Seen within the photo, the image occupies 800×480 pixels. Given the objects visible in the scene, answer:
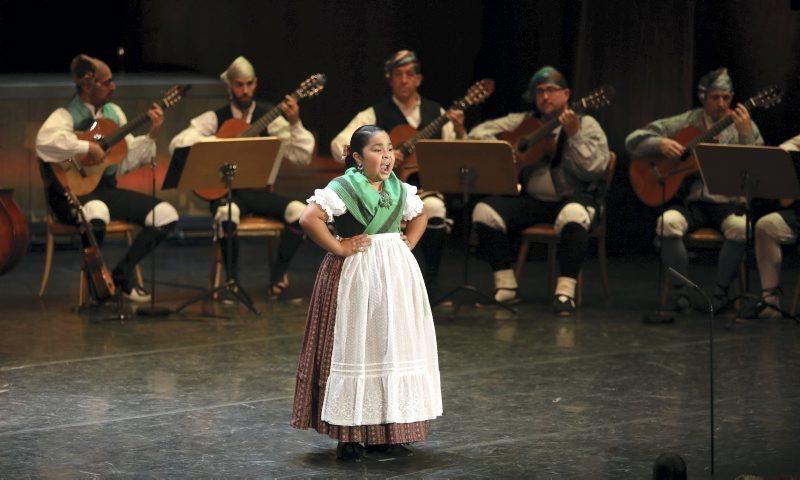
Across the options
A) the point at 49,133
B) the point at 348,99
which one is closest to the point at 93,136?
the point at 49,133

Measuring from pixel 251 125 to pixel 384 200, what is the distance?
11.3 feet

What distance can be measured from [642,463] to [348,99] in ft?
21.1

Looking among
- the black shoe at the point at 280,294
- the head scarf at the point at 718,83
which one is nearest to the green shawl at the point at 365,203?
the black shoe at the point at 280,294

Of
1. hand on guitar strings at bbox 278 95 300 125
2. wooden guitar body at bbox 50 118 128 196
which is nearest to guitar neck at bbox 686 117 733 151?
hand on guitar strings at bbox 278 95 300 125

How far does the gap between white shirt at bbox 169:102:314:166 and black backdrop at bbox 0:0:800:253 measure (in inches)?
86.7

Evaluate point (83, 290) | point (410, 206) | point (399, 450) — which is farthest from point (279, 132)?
point (399, 450)

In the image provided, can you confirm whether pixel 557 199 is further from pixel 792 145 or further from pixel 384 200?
pixel 384 200

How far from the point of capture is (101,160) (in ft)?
26.9

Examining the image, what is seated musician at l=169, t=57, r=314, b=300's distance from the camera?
8.48 m

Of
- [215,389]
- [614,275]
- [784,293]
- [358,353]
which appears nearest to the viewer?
[358,353]

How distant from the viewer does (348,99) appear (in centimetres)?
1112

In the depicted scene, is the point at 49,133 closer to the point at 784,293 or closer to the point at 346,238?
the point at 346,238

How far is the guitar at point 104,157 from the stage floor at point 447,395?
0.72 m

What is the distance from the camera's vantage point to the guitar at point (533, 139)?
Result: 27.1 ft
